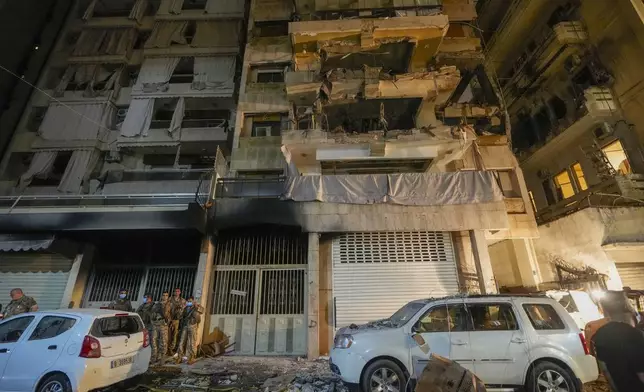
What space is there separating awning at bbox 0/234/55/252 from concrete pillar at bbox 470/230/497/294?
1388 cm

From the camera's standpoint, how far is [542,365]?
501cm

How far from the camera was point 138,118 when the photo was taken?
1567 cm

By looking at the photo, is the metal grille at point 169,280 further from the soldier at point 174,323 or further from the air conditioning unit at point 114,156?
the air conditioning unit at point 114,156

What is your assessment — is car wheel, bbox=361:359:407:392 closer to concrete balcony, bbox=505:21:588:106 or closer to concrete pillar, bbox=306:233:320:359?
concrete pillar, bbox=306:233:320:359

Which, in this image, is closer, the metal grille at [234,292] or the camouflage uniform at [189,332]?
the camouflage uniform at [189,332]

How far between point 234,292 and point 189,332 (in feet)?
5.76

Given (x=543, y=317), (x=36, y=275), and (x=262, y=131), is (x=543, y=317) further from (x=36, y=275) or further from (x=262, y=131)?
(x=36, y=275)

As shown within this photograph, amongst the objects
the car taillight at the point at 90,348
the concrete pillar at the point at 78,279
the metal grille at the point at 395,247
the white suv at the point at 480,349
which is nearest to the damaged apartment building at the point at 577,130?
the metal grille at the point at 395,247

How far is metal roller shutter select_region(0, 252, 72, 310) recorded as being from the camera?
10172 mm

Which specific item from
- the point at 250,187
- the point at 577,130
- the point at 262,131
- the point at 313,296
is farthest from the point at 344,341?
the point at 577,130

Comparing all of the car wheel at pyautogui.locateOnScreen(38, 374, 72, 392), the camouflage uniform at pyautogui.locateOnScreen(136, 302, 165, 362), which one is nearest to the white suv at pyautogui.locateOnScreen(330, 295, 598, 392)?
the car wheel at pyautogui.locateOnScreen(38, 374, 72, 392)

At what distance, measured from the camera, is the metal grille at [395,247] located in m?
A: 9.85

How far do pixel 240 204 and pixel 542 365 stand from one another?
8.63 meters

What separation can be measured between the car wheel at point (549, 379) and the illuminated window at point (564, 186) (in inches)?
534
